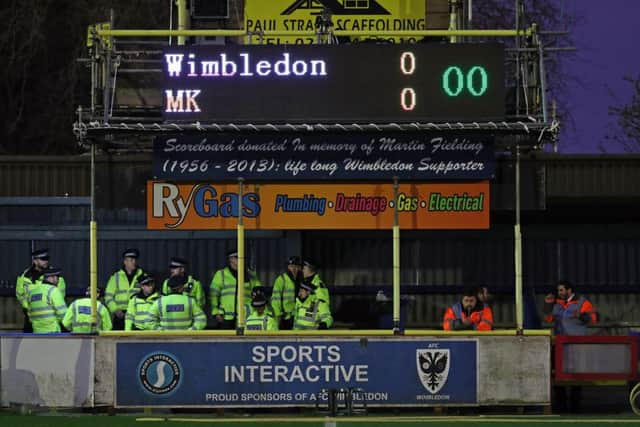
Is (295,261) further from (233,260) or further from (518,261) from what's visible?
(518,261)

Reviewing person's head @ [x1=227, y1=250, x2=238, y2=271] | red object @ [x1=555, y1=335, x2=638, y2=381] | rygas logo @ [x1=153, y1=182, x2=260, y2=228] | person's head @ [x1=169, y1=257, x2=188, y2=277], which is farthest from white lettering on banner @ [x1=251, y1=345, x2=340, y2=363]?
red object @ [x1=555, y1=335, x2=638, y2=381]

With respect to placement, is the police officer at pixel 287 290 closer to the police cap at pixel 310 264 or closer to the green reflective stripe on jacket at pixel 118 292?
the police cap at pixel 310 264

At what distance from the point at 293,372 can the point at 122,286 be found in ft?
11.4

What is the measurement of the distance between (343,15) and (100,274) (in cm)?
517

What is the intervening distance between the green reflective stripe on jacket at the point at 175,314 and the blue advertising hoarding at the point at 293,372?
94 cm

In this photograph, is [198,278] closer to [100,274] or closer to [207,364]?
[100,274]

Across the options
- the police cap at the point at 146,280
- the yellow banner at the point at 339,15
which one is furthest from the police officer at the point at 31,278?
the yellow banner at the point at 339,15

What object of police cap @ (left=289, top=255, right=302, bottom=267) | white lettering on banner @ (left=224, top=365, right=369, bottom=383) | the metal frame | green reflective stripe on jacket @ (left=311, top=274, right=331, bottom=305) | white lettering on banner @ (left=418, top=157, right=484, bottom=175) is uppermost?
the metal frame

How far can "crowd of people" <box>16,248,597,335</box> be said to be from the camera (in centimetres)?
2041

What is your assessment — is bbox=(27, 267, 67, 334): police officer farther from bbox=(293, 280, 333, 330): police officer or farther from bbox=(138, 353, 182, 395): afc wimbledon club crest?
bbox=(293, 280, 333, 330): police officer

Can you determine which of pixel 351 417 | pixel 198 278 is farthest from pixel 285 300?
pixel 351 417

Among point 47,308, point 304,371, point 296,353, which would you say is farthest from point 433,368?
point 47,308

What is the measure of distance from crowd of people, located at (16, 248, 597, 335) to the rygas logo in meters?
1.05

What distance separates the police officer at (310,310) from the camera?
20.8 meters
